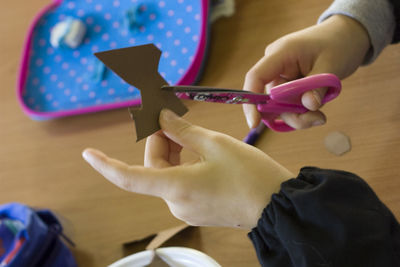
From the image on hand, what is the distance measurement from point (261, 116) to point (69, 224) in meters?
0.37

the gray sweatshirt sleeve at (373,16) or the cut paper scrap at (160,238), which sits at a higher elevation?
the gray sweatshirt sleeve at (373,16)

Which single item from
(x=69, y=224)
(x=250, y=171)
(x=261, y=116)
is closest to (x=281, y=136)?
(x=261, y=116)

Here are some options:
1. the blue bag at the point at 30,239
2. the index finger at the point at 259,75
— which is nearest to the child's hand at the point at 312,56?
the index finger at the point at 259,75

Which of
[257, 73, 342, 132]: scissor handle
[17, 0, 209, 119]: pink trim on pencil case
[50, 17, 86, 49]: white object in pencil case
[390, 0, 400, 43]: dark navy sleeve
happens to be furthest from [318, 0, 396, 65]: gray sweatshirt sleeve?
[50, 17, 86, 49]: white object in pencil case

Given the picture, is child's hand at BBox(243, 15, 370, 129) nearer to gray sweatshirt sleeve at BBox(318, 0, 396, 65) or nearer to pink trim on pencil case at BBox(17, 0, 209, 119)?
gray sweatshirt sleeve at BBox(318, 0, 396, 65)

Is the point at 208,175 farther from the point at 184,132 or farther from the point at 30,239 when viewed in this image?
the point at 30,239

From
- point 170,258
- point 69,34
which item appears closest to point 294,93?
point 170,258

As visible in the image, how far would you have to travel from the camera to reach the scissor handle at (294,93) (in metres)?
0.42

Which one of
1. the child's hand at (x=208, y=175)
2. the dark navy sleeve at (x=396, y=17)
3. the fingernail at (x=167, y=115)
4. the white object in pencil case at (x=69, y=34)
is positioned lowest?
the child's hand at (x=208, y=175)

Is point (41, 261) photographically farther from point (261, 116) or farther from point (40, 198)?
point (261, 116)

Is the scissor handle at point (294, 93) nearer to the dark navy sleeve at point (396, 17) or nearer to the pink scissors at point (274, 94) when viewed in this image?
the pink scissors at point (274, 94)

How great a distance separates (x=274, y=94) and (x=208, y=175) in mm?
143

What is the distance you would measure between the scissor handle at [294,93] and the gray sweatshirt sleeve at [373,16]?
119 millimetres

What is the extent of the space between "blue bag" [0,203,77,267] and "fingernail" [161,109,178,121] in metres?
0.33
